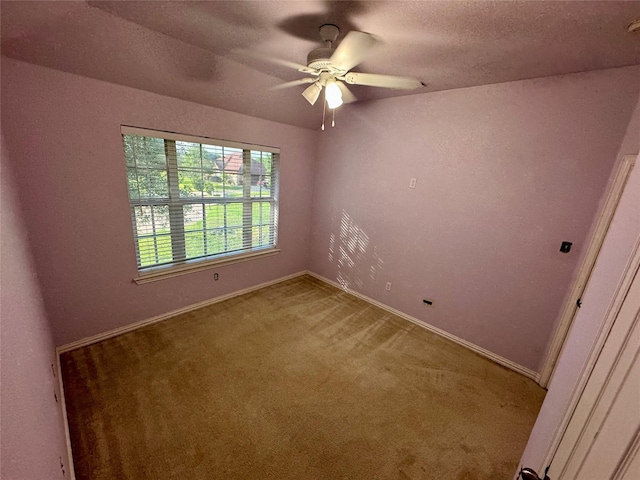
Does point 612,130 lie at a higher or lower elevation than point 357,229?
higher

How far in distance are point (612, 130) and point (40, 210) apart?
4235mm

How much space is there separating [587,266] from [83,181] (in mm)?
4040

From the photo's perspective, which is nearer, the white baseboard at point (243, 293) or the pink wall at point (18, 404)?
the pink wall at point (18, 404)

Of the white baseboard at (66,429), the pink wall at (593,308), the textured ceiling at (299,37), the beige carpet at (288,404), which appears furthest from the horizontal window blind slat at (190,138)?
the pink wall at (593,308)

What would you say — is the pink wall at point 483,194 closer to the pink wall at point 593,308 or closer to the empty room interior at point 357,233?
the empty room interior at point 357,233

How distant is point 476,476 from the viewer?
1552 mm

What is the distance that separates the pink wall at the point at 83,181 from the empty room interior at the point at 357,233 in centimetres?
2

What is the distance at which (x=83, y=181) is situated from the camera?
2115 millimetres

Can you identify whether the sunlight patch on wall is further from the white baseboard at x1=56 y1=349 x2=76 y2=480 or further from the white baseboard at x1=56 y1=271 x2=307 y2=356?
the white baseboard at x1=56 y1=349 x2=76 y2=480

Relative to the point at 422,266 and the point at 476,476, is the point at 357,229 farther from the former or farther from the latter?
the point at 476,476

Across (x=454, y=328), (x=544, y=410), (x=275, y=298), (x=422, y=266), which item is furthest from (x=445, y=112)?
(x=275, y=298)

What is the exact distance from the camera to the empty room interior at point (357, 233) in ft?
4.02

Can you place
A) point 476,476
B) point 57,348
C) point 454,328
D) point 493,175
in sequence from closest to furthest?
point 476,476, point 57,348, point 493,175, point 454,328

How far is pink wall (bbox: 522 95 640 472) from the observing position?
0.55 meters
